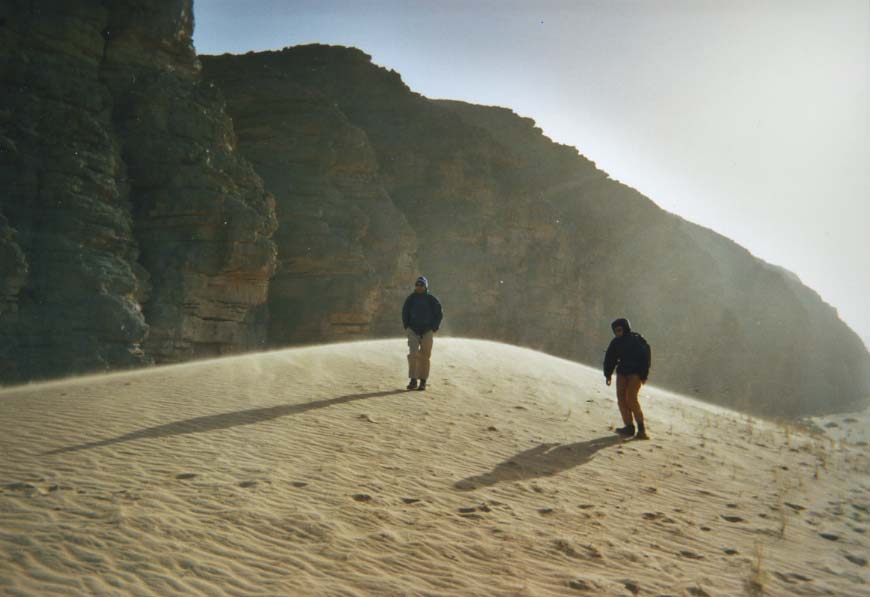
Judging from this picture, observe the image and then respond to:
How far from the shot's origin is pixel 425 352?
11.7 metres

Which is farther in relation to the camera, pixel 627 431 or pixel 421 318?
pixel 421 318

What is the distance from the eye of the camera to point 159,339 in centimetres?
2131

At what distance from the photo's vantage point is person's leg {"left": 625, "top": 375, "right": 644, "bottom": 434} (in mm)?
9969

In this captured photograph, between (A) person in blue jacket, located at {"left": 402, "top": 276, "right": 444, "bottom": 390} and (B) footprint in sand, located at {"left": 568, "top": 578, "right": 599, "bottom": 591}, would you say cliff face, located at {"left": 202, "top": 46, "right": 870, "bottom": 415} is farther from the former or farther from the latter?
(B) footprint in sand, located at {"left": 568, "top": 578, "right": 599, "bottom": 591}

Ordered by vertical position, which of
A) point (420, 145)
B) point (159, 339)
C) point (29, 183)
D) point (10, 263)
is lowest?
point (159, 339)

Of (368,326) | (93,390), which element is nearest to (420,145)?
(368,326)

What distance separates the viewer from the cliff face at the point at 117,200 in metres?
17.5

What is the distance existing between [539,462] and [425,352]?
428 centimetres

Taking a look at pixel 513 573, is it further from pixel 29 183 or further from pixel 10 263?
pixel 29 183

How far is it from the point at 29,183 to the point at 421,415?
15.9 meters

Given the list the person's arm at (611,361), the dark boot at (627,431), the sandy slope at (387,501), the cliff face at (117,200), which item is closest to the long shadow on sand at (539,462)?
the sandy slope at (387,501)

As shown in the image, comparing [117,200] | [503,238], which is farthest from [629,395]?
[503,238]

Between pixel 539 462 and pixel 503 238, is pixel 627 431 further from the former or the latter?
pixel 503 238

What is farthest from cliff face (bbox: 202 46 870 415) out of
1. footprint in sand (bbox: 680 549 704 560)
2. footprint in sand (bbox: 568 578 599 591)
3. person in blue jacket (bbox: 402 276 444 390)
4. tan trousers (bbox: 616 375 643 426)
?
footprint in sand (bbox: 568 578 599 591)
